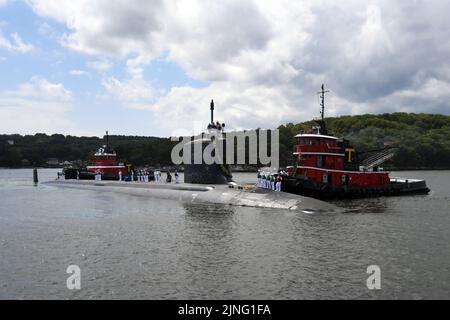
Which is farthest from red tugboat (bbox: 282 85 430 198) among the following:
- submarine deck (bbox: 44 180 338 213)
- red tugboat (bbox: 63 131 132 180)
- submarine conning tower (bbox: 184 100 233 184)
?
red tugboat (bbox: 63 131 132 180)

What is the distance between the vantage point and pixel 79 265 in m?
15.7

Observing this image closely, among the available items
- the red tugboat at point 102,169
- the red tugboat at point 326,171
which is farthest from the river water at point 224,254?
the red tugboat at point 102,169

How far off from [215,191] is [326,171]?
46.5 ft

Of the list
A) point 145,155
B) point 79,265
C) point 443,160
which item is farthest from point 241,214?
point 443,160

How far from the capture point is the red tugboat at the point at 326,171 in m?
40.3

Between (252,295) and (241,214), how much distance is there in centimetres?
1407

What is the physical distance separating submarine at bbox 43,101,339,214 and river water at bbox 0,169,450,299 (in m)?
1.24

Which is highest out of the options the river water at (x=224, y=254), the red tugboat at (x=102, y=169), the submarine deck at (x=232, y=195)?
the red tugboat at (x=102, y=169)

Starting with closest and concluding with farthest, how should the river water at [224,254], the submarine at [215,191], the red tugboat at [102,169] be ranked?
the river water at [224,254]
the submarine at [215,191]
the red tugboat at [102,169]

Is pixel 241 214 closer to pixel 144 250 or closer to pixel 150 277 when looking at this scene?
pixel 144 250

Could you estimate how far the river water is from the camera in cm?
1305

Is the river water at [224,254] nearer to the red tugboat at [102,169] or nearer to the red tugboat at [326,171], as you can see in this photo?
the red tugboat at [326,171]

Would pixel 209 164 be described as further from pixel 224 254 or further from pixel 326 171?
pixel 224 254
